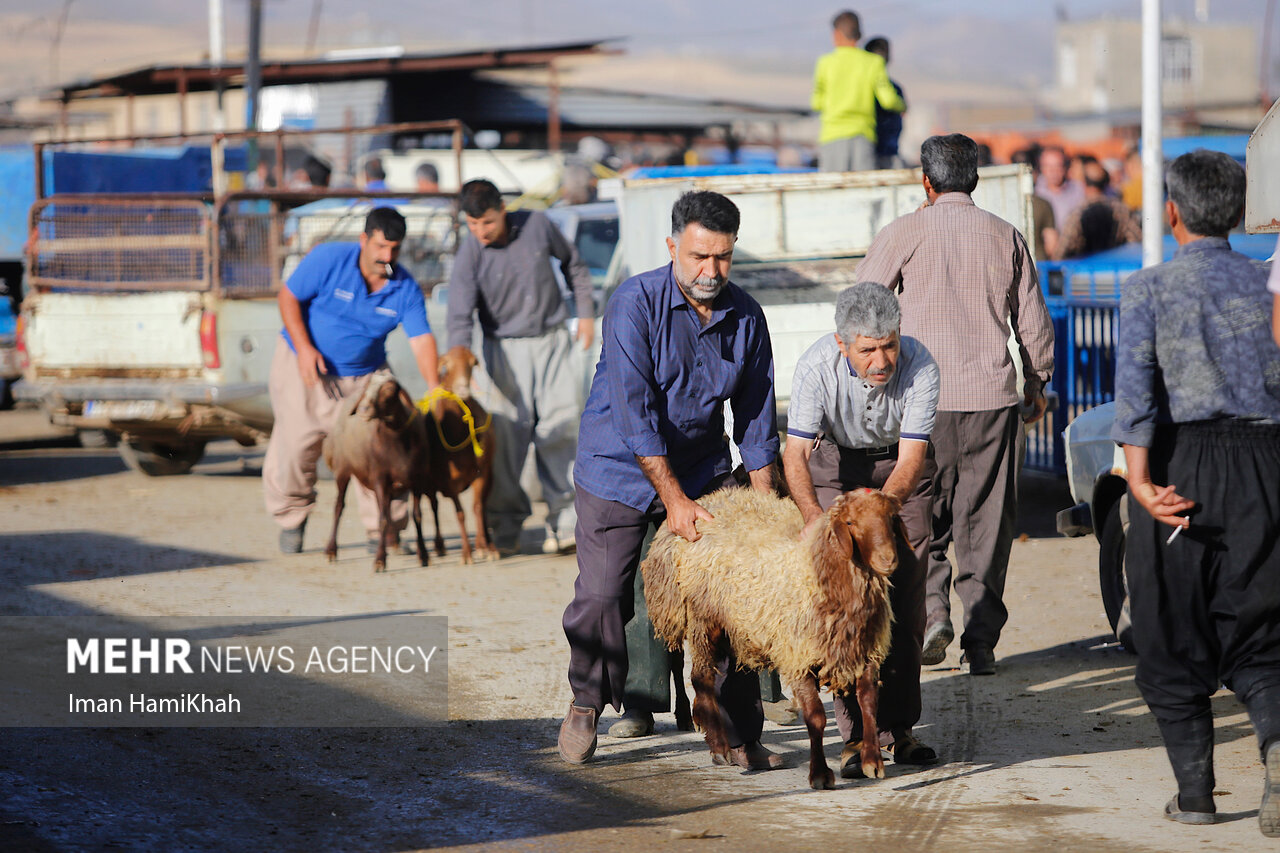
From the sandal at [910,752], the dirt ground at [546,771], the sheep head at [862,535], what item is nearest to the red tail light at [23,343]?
the dirt ground at [546,771]

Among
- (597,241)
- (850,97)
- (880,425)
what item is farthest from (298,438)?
(850,97)

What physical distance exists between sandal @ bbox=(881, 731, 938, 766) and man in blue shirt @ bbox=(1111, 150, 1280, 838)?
921 millimetres

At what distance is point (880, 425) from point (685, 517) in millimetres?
927

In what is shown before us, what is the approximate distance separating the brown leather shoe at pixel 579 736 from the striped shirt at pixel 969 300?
2.22 meters

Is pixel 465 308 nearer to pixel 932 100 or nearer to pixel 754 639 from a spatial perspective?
pixel 754 639

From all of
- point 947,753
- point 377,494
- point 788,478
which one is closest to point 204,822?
point 788,478

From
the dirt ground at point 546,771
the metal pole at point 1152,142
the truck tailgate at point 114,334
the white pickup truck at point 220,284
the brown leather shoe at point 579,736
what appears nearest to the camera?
the dirt ground at point 546,771

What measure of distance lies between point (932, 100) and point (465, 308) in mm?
151319

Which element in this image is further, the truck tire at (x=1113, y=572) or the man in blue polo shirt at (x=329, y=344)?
the man in blue polo shirt at (x=329, y=344)

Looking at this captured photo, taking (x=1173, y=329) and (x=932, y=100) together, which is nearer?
(x=1173, y=329)

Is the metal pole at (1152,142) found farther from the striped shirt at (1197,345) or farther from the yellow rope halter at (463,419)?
the striped shirt at (1197,345)

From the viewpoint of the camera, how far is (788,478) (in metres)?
5.08

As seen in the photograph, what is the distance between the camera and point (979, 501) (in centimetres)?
643

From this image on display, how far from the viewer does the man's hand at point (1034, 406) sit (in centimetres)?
650
